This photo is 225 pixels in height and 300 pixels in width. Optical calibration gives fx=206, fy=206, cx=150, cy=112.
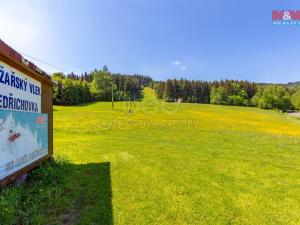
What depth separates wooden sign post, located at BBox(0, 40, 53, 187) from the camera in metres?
4.88

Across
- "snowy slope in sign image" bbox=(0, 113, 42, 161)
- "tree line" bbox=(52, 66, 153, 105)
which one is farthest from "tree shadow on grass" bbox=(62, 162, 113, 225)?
"tree line" bbox=(52, 66, 153, 105)

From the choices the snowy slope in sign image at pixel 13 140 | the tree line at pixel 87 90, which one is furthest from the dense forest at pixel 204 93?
the snowy slope in sign image at pixel 13 140

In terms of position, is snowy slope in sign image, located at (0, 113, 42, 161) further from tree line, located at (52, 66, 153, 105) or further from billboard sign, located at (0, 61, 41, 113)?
tree line, located at (52, 66, 153, 105)

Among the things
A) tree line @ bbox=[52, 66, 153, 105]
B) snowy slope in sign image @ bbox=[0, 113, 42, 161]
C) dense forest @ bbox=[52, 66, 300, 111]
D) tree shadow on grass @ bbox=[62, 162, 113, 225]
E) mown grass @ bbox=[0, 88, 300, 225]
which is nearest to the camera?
tree shadow on grass @ bbox=[62, 162, 113, 225]

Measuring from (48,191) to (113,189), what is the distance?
5.63ft

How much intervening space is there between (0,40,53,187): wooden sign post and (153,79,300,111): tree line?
3260 inches

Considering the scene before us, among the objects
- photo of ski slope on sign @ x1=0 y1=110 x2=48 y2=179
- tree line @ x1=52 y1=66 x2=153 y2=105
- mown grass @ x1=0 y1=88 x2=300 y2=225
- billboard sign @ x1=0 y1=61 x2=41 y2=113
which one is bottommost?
mown grass @ x1=0 y1=88 x2=300 y2=225

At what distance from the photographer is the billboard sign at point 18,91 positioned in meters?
4.90

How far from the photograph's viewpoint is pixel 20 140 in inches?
224

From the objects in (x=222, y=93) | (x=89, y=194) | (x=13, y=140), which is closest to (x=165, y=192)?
(x=89, y=194)

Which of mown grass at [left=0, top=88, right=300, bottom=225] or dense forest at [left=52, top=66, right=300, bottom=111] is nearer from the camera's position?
mown grass at [left=0, top=88, right=300, bottom=225]

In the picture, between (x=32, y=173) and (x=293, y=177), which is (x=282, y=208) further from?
(x=32, y=173)

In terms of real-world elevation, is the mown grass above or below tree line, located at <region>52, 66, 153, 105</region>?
below

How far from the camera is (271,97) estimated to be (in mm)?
84500
